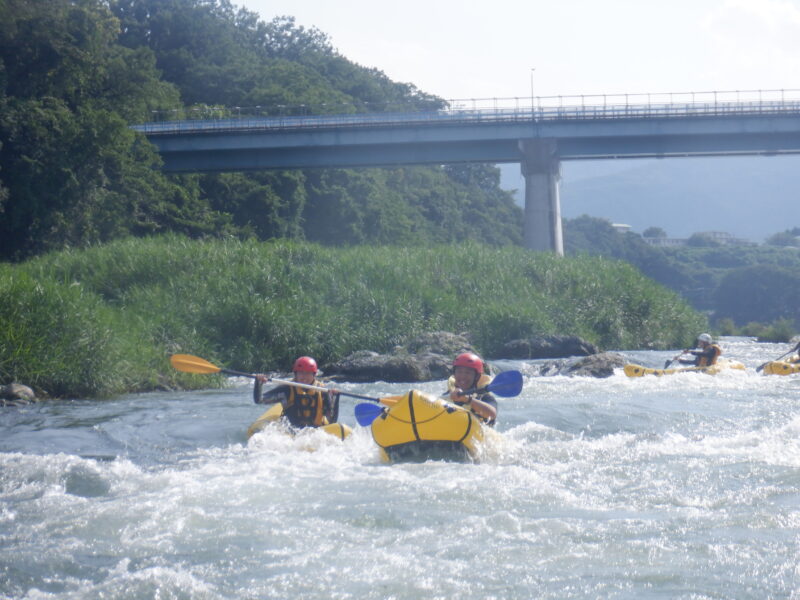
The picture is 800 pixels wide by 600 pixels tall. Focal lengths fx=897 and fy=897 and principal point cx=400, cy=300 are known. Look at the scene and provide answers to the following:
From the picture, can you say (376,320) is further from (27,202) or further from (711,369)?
(27,202)

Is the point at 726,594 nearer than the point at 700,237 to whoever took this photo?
Yes

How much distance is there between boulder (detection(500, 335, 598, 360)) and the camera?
17.6m

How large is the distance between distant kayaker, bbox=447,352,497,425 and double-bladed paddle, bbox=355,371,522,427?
0.13 m

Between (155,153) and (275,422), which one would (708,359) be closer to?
(275,422)

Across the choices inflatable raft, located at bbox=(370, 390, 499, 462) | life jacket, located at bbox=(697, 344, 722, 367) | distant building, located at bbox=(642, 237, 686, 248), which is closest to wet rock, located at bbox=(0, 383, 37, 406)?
inflatable raft, located at bbox=(370, 390, 499, 462)

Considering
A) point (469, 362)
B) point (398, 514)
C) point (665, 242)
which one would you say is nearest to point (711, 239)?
point (665, 242)

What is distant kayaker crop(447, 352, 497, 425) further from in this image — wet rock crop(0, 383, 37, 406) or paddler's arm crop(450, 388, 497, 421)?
wet rock crop(0, 383, 37, 406)

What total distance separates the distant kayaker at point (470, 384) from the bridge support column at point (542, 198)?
80.9 ft

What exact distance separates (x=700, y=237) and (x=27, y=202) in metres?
66.4

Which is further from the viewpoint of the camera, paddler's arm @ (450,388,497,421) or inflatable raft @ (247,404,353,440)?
inflatable raft @ (247,404,353,440)

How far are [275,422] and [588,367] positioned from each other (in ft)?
26.8

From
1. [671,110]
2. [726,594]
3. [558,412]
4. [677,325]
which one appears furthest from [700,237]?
[726,594]

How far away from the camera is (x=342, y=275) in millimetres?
18703

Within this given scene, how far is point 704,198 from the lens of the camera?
166 meters
